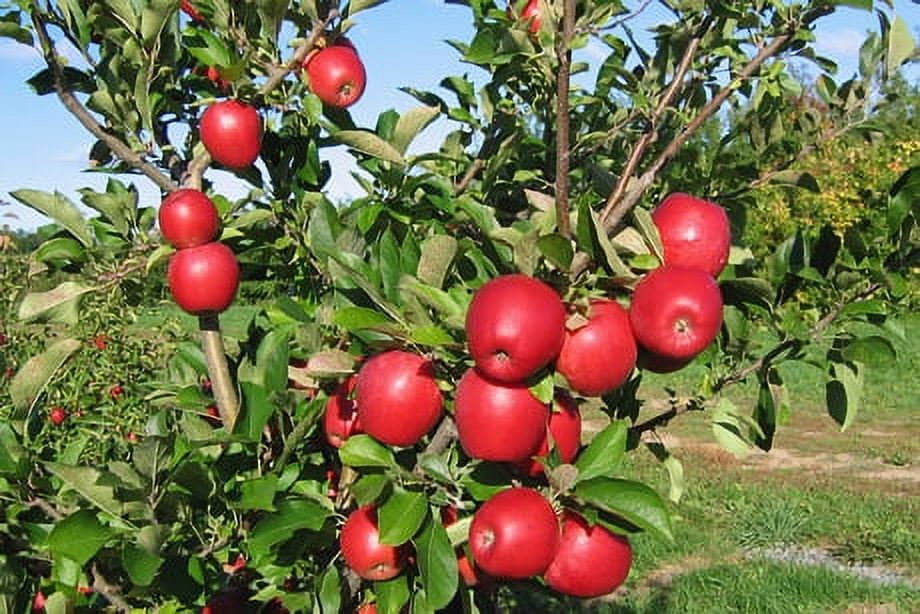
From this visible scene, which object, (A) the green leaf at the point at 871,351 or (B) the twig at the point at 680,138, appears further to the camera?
(A) the green leaf at the point at 871,351

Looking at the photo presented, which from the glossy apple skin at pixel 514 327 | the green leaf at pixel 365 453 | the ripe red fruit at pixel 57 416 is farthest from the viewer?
the ripe red fruit at pixel 57 416

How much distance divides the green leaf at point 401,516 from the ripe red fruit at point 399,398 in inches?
2.5

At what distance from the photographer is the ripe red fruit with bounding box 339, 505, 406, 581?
47.1 inches

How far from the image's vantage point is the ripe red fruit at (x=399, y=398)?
108 cm

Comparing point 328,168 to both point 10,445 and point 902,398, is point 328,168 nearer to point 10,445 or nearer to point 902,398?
point 10,445

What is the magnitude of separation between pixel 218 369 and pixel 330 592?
1.19 feet

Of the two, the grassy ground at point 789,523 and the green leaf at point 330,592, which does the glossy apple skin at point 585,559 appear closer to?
the green leaf at point 330,592

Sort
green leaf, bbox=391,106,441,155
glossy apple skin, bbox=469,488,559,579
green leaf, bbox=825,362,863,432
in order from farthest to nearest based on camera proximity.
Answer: green leaf, bbox=391,106,441,155
green leaf, bbox=825,362,863,432
glossy apple skin, bbox=469,488,559,579

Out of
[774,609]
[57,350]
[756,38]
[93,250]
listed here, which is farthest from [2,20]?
[774,609]

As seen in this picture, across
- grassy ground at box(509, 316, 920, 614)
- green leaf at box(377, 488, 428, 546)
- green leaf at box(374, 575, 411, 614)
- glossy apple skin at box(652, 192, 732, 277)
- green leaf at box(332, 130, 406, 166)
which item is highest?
green leaf at box(332, 130, 406, 166)

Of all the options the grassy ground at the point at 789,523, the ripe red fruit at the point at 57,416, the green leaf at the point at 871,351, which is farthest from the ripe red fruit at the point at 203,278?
the grassy ground at the point at 789,523

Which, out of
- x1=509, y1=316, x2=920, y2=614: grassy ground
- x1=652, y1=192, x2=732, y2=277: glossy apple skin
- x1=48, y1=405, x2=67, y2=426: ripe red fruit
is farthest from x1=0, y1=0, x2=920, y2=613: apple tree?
x1=509, y1=316, x2=920, y2=614: grassy ground

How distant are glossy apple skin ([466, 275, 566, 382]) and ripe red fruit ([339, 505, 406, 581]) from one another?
12.2 inches

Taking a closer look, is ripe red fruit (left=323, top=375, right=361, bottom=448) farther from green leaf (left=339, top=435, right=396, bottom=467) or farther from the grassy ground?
the grassy ground
